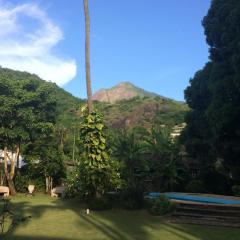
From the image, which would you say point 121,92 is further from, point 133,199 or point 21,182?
point 133,199

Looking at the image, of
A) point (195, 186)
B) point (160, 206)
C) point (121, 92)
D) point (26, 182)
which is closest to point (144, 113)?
point (26, 182)

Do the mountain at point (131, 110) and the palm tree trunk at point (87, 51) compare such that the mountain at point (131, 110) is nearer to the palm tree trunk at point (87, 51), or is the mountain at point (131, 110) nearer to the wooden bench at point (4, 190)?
the wooden bench at point (4, 190)

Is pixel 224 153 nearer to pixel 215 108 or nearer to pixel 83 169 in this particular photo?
pixel 215 108

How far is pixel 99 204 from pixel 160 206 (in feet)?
9.98

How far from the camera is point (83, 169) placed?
22.0 m

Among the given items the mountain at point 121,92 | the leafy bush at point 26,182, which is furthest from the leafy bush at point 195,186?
the mountain at point 121,92

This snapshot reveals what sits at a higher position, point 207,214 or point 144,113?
point 144,113

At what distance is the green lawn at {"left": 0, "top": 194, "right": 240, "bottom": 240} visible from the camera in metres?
14.1

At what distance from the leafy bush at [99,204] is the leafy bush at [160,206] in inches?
84.7

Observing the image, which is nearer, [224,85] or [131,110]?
[224,85]

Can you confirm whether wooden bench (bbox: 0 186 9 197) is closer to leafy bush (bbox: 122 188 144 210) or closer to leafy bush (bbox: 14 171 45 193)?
leafy bush (bbox: 14 171 45 193)

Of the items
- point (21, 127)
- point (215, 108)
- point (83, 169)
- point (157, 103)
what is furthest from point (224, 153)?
point (157, 103)

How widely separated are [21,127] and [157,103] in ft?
139

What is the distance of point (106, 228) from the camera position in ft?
50.9
